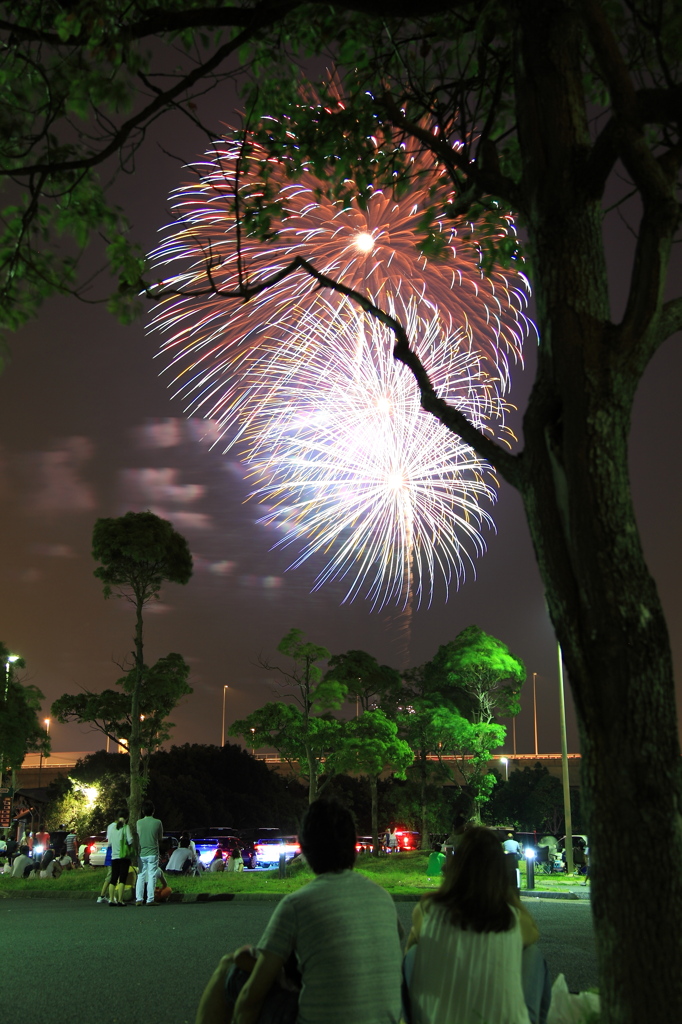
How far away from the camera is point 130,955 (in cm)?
966

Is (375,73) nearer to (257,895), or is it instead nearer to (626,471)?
(626,471)

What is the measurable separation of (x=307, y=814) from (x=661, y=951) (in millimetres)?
1424

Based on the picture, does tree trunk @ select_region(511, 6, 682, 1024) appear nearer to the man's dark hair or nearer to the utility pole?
the man's dark hair

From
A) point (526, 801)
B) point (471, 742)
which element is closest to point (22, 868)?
point (471, 742)

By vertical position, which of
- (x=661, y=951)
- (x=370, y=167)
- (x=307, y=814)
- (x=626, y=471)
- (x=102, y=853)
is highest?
(x=370, y=167)

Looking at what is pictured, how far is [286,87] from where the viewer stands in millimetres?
7477

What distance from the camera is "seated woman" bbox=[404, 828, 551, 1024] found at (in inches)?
145

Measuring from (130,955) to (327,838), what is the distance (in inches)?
282

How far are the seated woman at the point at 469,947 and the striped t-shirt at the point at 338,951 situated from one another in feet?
0.80

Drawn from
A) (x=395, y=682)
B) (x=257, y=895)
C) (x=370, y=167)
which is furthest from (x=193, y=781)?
(x=370, y=167)

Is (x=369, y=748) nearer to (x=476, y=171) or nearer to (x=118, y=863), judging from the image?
(x=118, y=863)

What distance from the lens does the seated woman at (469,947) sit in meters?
3.69

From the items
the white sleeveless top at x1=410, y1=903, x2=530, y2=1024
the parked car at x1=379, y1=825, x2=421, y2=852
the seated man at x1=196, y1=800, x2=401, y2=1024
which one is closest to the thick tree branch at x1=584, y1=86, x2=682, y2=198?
the seated man at x1=196, y1=800, x2=401, y2=1024

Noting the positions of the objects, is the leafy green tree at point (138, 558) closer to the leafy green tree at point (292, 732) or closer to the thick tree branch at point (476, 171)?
the leafy green tree at point (292, 732)
